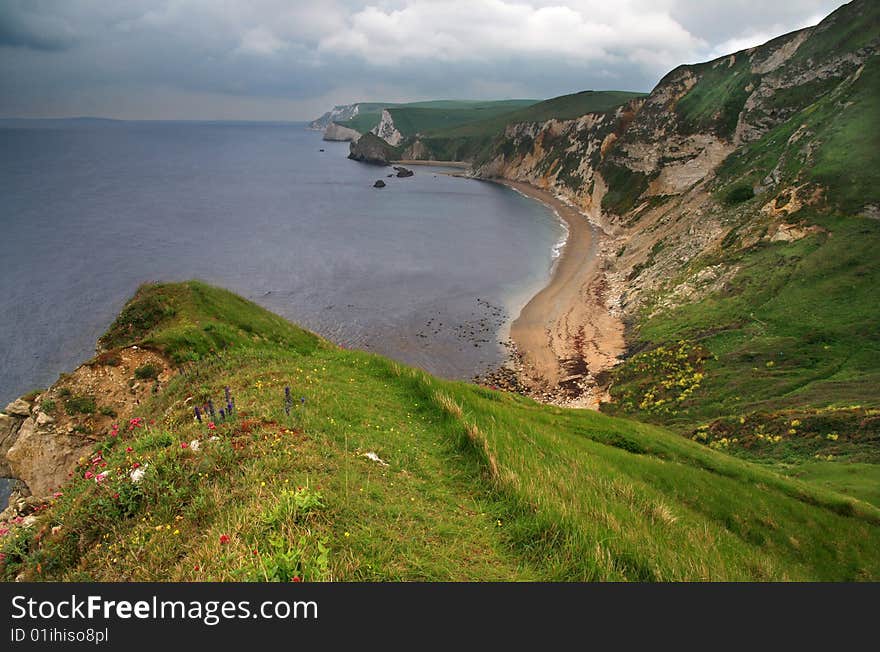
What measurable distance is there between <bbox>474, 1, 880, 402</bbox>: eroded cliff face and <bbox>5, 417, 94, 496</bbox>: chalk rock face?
58.2 metres

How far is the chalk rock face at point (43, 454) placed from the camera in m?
17.8

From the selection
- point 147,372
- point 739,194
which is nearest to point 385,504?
point 147,372

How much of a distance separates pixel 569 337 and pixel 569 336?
287 millimetres

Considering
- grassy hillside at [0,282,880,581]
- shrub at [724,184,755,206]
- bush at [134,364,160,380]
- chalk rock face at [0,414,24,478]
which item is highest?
shrub at [724,184,755,206]

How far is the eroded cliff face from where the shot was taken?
58938 millimetres

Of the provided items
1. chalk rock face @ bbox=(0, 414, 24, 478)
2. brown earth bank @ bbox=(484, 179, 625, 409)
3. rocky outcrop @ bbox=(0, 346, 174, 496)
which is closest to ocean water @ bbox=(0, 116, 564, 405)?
brown earth bank @ bbox=(484, 179, 625, 409)

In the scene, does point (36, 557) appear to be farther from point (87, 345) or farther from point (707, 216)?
point (707, 216)

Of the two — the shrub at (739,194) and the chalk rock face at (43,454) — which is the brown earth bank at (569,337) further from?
the chalk rock face at (43,454)

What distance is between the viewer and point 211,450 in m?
8.95

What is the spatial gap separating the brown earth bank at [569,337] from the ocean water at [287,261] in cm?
334

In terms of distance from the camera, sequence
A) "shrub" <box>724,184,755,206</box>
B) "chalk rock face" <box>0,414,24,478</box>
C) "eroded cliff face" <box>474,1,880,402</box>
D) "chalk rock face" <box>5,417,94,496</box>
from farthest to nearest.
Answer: "shrub" <box>724,184,755,206</box>
"eroded cliff face" <box>474,1,880,402</box>
"chalk rock face" <box>0,414,24,478</box>
"chalk rock face" <box>5,417,94,496</box>

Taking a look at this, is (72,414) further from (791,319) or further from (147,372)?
(791,319)

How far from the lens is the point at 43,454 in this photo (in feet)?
59.8

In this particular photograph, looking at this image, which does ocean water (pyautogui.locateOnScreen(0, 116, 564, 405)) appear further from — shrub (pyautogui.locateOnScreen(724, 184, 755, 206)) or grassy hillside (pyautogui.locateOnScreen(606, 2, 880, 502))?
shrub (pyautogui.locateOnScreen(724, 184, 755, 206))
